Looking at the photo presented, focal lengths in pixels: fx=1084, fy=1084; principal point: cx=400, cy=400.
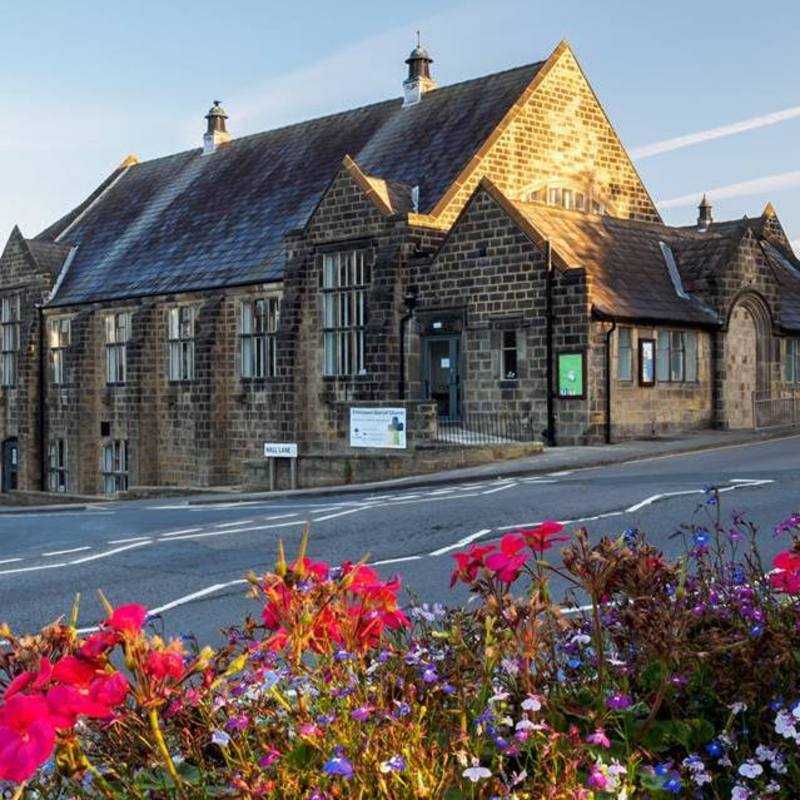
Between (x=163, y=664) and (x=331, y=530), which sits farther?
(x=331, y=530)

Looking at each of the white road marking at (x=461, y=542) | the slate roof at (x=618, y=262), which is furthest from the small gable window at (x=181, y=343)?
the white road marking at (x=461, y=542)

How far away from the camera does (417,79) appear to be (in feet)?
118

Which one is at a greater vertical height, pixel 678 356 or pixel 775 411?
pixel 678 356

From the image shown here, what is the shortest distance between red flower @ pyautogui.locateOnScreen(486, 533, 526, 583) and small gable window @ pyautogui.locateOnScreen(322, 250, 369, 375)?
2498cm

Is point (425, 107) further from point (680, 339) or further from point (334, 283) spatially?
point (680, 339)

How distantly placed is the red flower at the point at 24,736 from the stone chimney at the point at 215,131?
140 feet

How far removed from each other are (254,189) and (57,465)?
1291 centimetres

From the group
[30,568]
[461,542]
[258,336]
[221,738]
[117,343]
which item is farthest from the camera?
[117,343]

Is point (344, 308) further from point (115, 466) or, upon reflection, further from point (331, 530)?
point (331, 530)

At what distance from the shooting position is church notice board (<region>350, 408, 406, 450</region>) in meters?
24.5

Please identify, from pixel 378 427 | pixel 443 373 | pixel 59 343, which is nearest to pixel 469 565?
pixel 378 427

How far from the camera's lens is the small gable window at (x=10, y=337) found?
42938 millimetres

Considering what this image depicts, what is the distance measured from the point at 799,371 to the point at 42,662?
1255 inches

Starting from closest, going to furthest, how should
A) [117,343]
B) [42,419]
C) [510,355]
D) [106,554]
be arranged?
[106,554]
[510,355]
[117,343]
[42,419]
